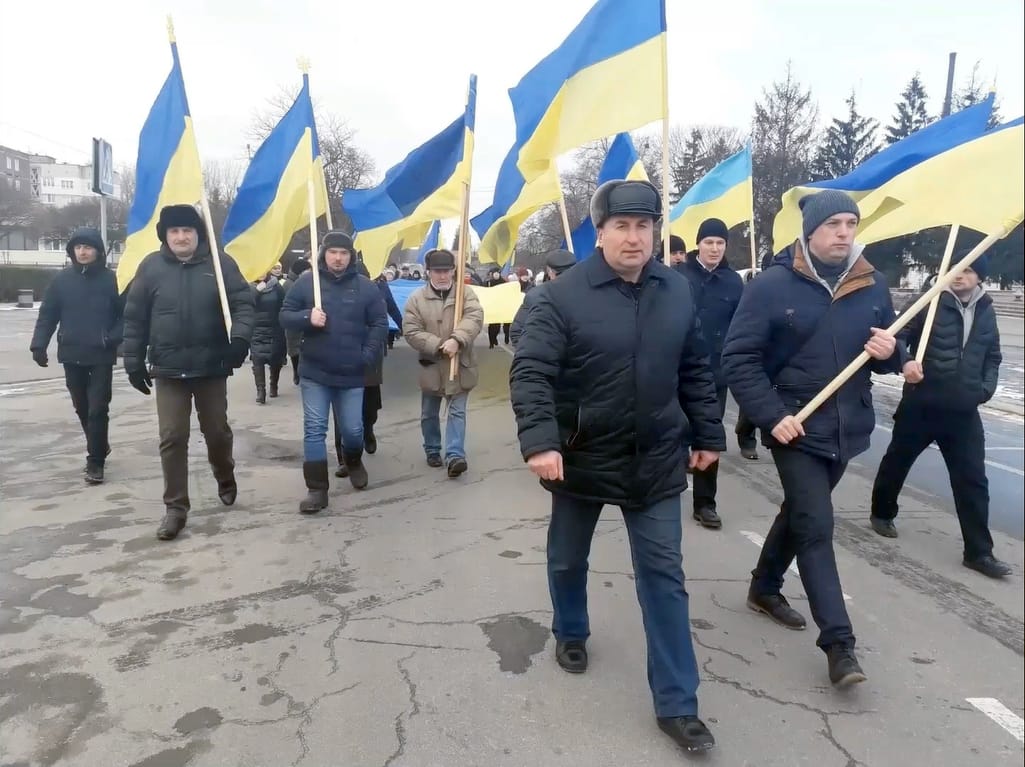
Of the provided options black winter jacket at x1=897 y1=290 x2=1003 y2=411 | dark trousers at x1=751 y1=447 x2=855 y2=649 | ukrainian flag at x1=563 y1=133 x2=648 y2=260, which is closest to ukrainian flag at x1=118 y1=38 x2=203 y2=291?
ukrainian flag at x1=563 y1=133 x2=648 y2=260

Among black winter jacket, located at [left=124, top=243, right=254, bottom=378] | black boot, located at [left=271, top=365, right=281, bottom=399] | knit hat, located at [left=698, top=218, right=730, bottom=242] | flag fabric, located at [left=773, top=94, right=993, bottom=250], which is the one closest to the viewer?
black winter jacket, located at [left=124, top=243, right=254, bottom=378]

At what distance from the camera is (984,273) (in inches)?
169

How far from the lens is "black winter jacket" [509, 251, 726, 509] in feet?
8.91

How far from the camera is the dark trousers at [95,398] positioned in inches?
230

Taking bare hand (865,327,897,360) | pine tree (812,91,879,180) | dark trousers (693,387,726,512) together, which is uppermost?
pine tree (812,91,879,180)

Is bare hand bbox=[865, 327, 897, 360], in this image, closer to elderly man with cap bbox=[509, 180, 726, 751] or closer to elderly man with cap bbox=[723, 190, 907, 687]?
elderly man with cap bbox=[723, 190, 907, 687]

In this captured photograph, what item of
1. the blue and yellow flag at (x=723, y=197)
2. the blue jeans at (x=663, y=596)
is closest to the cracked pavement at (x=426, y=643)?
the blue jeans at (x=663, y=596)

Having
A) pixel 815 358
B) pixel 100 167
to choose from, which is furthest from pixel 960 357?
pixel 100 167

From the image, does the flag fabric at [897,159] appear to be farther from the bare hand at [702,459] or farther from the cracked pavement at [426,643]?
the bare hand at [702,459]

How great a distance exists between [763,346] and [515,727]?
1865mm

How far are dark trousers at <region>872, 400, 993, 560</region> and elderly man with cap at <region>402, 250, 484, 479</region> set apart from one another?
10.5 ft

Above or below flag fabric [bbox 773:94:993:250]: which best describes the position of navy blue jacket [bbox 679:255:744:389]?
below

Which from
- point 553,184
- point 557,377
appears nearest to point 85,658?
point 557,377

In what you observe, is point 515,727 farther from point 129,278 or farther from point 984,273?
point 129,278
